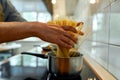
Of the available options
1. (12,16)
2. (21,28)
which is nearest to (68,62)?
(21,28)

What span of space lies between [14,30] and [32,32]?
6 centimetres

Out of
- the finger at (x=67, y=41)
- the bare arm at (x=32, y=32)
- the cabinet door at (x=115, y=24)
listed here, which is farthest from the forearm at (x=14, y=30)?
the cabinet door at (x=115, y=24)

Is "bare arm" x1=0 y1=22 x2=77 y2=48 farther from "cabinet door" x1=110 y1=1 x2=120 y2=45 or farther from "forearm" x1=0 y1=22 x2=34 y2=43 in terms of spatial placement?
"cabinet door" x1=110 y1=1 x2=120 y2=45

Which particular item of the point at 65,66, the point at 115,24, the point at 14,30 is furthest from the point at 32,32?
the point at 115,24

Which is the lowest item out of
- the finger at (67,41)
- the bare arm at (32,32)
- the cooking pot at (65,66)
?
the cooking pot at (65,66)

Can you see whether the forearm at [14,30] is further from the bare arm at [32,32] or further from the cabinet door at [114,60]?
the cabinet door at [114,60]

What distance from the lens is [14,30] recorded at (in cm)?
52

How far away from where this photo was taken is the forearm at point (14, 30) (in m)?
0.52

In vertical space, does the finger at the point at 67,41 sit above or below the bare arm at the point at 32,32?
below

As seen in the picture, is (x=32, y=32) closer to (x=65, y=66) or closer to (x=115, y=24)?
(x=65, y=66)

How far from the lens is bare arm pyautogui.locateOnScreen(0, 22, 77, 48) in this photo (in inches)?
20.5

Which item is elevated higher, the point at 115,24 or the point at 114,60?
the point at 115,24

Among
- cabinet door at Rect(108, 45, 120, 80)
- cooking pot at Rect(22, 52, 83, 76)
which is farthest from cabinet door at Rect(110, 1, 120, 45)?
cooking pot at Rect(22, 52, 83, 76)

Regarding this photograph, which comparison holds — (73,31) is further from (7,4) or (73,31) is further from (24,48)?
(24,48)
